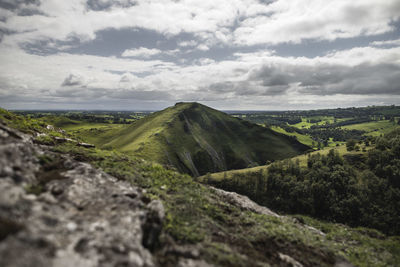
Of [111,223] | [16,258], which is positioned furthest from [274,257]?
[16,258]

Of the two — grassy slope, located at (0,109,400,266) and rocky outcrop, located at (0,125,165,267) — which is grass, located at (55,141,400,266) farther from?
rocky outcrop, located at (0,125,165,267)

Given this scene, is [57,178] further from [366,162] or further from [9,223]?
[366,162]

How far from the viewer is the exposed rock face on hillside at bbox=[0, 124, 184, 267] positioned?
8.06 meters

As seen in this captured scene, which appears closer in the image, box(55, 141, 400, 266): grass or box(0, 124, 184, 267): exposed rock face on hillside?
box(0, 124, 184, 267): exposed rock face on hillside

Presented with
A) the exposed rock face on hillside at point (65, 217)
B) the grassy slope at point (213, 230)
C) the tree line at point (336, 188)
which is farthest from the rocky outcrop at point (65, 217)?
the tree line at point (336, 188)

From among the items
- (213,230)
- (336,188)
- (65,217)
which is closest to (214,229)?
(213,230)

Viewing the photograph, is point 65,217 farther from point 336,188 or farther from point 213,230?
point 336,188

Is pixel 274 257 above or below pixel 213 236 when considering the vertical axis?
below

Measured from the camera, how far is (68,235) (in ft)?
31.0

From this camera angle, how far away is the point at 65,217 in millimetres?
10555

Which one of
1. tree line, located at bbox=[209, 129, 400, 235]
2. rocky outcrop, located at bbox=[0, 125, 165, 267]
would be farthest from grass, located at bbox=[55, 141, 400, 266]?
tree line, located at bbox=[209, 129, 400, 235]

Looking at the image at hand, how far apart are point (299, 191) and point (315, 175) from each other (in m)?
17.9

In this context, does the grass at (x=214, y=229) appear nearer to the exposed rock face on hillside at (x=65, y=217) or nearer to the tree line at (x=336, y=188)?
the exposed rock face on hillside at (x=65, y=217)

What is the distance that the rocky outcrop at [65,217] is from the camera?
26.5 ft
